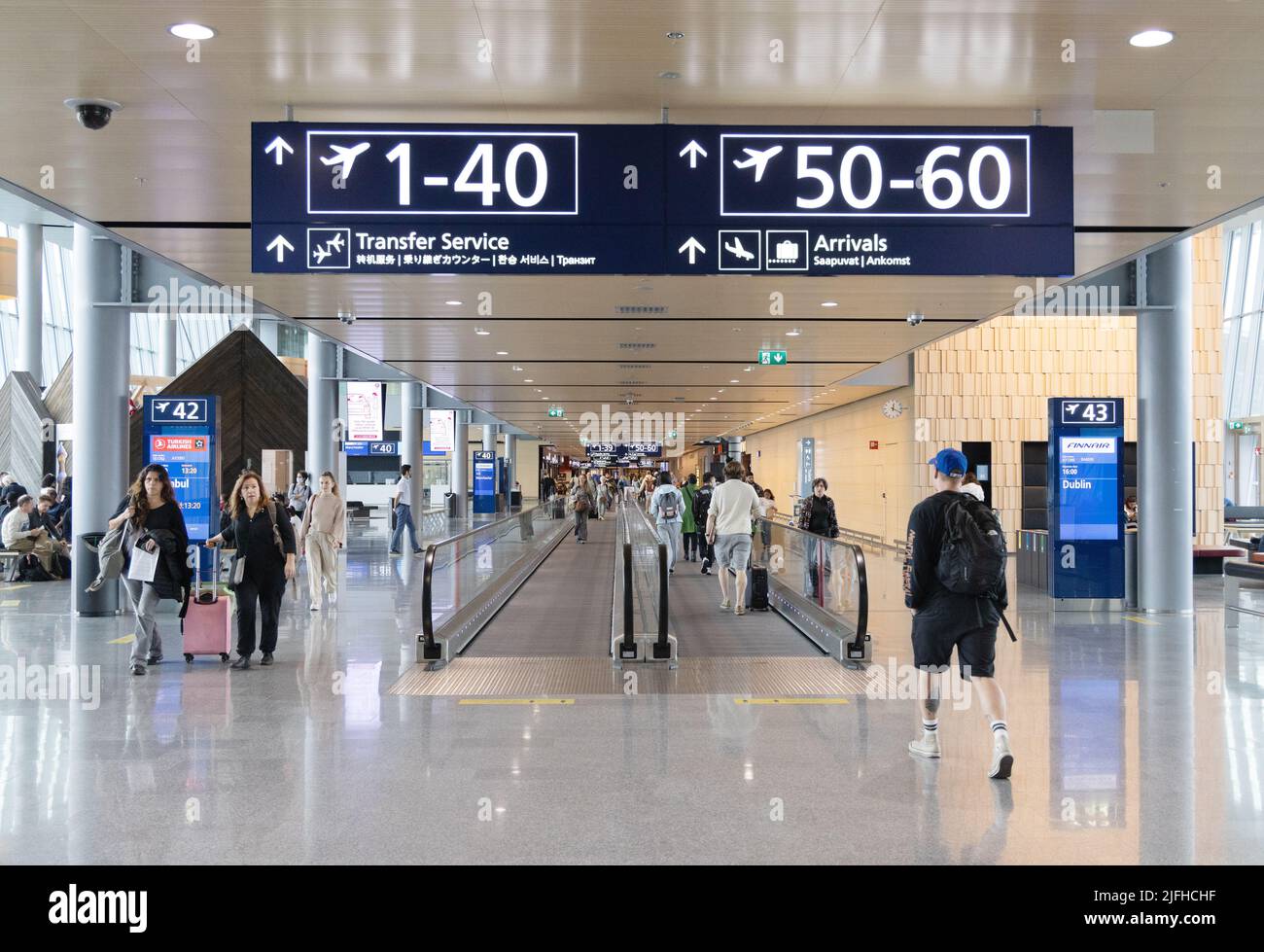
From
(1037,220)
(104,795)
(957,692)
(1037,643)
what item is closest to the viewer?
(104,795)

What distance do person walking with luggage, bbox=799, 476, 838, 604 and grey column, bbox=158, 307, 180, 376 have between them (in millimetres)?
31065

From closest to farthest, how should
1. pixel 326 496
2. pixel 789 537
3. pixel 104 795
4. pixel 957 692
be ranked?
pixel 104 795
pixel 957 692
pixel 326 496
pixel 789 537

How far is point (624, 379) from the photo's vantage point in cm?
2320

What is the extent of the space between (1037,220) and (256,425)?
2210 cm

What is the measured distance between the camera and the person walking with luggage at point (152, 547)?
334 inches

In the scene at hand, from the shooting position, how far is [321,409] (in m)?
22.5

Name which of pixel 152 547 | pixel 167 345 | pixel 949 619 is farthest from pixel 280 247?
pixel 167 345

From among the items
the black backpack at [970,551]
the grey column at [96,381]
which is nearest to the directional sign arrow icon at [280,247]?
the black backpack at [970,551]

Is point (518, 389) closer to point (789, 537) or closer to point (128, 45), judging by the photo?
point (789, 537)

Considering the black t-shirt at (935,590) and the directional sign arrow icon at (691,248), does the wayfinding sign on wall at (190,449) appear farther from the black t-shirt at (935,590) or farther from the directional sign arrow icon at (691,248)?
the black t-shirt at (935,590)

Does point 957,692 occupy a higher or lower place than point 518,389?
lower

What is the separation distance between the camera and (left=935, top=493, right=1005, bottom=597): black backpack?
545cm

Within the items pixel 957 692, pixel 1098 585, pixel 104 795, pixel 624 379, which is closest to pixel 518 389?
pixel 624 379
